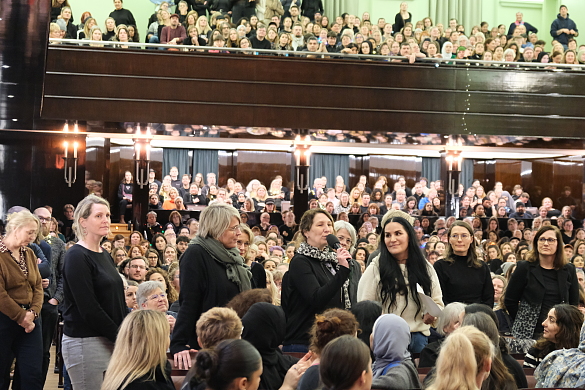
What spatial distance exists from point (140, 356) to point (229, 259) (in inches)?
33.6

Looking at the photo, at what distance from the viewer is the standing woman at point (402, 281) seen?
400cm

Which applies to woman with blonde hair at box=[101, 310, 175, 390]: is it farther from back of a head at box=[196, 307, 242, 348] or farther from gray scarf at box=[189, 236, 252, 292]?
gray scarf at box=[189, 236, 252, 292]

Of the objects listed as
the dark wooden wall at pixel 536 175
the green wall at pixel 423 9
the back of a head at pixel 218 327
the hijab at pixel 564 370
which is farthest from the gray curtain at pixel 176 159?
the back of a head at pixel 218 327

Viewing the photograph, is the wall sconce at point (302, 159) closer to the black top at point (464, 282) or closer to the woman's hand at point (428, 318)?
the black top at point (464, 282)

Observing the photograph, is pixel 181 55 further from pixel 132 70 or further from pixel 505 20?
pixel 505 20

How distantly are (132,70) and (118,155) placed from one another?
16.4 feet

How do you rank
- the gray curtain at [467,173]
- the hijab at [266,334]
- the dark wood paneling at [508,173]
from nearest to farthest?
the hijab at [266,334]
the dark wood paneling at [508,173]
the gray curtain at [467,173]

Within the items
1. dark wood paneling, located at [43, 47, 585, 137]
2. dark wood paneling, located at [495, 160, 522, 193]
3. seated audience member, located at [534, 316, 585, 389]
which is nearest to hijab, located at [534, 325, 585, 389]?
seated audience member, located at [534, 316, 585, 389]

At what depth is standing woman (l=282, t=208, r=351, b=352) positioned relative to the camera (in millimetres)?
3904

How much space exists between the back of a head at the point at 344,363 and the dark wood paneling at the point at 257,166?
14649 millimetres

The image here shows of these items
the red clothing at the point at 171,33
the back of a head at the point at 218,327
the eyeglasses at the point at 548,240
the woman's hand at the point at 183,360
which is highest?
the red clothing at the point at 171,33

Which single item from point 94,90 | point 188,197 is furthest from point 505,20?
point 94,90

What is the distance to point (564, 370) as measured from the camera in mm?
3551

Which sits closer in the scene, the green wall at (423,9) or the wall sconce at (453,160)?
the wall sconce at (453,160)
